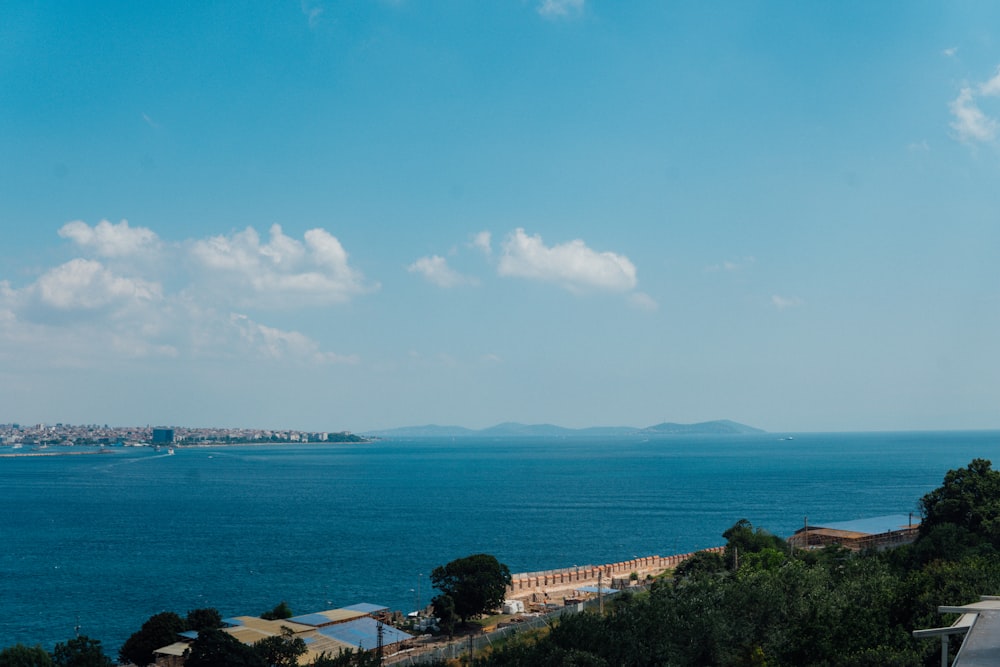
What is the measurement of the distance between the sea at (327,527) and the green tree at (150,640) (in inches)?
248

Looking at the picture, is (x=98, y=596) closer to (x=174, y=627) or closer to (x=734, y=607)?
(x=174, y=627)

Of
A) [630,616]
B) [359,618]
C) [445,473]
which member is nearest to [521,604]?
[359,618]

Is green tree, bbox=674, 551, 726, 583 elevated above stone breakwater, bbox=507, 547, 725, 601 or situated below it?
above

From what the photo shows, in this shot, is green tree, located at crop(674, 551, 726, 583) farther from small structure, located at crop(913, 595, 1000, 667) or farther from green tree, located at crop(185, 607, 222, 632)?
small structure, located at crop(913, 595, 1000, 667)

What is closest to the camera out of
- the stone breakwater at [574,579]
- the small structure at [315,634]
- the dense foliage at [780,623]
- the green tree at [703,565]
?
the dense foliage at [780,623]

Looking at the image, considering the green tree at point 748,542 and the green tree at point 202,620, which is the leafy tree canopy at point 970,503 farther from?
the green tree at point 202,620

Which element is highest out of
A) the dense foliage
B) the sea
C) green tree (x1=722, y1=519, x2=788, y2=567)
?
Answer: the dense foliage

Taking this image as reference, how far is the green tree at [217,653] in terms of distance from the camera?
23.0 m

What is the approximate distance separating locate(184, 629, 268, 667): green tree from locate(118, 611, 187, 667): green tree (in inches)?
305

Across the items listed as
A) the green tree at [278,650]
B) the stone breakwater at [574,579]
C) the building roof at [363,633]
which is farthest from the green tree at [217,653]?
the stone breakwater at [574,579]

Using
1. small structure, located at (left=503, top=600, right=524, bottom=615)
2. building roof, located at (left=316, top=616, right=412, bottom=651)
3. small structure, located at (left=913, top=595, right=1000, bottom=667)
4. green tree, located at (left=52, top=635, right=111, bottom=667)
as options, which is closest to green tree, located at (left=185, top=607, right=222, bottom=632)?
green tree, located at (left=52, top=635, right=111, bottom=667)

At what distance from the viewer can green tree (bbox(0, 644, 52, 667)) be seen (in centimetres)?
2553

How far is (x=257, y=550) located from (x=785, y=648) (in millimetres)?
50889

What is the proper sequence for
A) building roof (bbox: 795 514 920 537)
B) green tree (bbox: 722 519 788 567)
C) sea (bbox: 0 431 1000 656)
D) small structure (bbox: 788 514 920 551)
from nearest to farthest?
green tree (bbox: 722 519 788 567)
sea (bbox: 0 431 1000 656)
small structure (bbox: 788 514 920 551)
building roof (bbox: 795 514 920 537)
